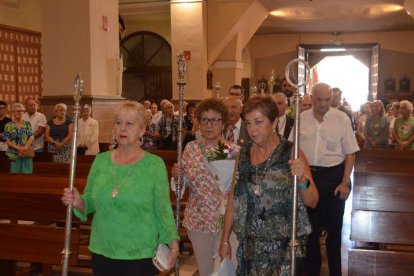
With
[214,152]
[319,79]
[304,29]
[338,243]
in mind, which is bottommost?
[338,243]

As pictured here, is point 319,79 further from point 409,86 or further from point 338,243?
point 338,243

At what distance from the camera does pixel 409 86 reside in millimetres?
22062

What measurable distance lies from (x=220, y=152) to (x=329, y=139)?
135 cm

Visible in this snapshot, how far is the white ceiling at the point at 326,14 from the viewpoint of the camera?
15.6m

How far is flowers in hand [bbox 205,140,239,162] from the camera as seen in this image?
3.57 meters

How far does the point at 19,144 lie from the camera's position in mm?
7777

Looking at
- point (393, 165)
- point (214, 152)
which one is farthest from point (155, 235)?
point (393, 165)

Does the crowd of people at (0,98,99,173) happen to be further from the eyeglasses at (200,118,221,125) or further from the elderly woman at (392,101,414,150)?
the elderly woman at (392,101,414,150)

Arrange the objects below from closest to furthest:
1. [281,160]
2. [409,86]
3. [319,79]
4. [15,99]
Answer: [281,160] < [15,99] < [409,86] < [319,79]

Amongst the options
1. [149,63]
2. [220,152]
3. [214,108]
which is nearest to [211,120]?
[214,108]

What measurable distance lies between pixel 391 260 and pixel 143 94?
16.0 metres

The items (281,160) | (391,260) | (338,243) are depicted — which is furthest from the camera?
(338,243)

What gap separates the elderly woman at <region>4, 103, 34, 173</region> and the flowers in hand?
14.8 feet

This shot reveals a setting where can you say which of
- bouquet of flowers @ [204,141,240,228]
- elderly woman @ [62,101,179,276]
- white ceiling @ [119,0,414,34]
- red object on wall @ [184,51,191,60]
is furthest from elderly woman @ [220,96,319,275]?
white ceiling @ [119,0,414,34]
